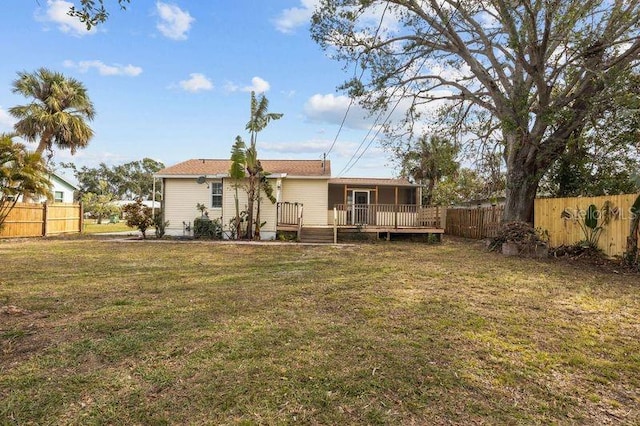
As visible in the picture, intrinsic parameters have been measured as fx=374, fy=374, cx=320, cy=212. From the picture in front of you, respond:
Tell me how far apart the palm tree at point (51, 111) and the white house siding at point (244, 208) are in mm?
11010

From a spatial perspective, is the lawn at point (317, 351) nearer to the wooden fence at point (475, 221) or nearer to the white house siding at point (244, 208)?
the white house siding at point (244, 208)

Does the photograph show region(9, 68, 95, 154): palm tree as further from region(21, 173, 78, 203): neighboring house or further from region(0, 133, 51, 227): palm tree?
region(0, 133, 51, 227): palm tree

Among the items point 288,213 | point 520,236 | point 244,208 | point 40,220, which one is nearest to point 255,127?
point 244,208

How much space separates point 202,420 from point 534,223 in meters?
13.6

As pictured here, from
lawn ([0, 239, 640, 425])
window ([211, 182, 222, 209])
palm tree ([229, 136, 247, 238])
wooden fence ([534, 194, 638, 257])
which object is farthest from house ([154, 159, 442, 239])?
lawn ([0, 239, 640, 425])

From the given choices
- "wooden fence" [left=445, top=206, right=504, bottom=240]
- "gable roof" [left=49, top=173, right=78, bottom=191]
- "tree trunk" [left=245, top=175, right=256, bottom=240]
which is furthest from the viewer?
"gable roof" [left=49, top=173, right=78, bottom=191]

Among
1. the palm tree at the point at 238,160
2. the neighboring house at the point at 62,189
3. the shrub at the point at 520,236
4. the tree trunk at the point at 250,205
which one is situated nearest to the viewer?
the shrub at the point at 520,236

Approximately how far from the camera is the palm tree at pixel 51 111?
65.6 ft

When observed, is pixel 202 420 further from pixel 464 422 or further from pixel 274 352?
pixel 464 422

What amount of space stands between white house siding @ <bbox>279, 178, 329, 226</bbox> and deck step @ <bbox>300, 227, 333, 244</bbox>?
1.04m

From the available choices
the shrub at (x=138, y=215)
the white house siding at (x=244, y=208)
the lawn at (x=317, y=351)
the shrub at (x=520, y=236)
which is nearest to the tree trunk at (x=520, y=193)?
the shrub at (x=520, y=236)

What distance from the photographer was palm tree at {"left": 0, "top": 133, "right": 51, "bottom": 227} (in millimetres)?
13836

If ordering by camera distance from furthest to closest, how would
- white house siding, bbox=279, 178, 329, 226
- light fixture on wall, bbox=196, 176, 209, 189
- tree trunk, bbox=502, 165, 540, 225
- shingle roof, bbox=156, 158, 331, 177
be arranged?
white house siding, bbox=279, 178, 329, 226
shingle roof, bbox=156, 158, 331, 177
light fixture on wall, bbox=196, 176, 209, 189
tree trunk, bbox=502, 165, 540, 225

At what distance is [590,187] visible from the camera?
42.5 feet
